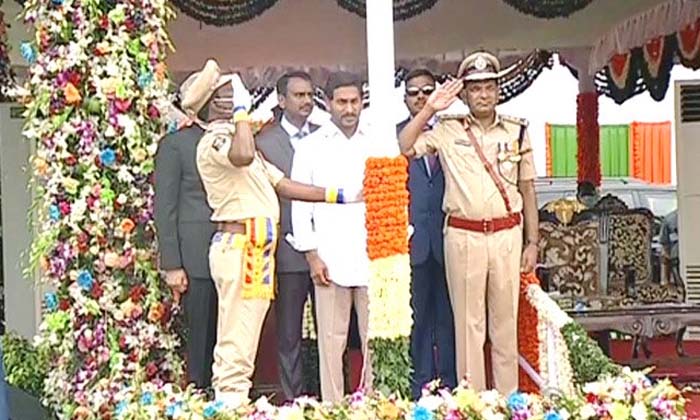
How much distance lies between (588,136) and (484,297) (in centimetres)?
820

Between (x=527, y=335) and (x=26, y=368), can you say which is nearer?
(x=527, y=335)

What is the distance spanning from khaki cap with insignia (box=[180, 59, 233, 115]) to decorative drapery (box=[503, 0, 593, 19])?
5.82 meters

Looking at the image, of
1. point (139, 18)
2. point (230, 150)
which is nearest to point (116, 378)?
point (230, 150)

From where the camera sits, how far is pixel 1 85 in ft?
22.6

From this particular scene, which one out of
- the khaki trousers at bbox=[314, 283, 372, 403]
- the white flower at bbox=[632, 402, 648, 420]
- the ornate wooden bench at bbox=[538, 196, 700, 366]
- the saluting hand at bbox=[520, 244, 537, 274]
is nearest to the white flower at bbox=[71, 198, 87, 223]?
the khaki trousers at bbox=[314, 283, 372, 403]

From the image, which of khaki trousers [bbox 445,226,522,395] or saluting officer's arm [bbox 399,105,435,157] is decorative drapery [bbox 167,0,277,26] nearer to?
khaki trousers [bbox 445,226,522,395]

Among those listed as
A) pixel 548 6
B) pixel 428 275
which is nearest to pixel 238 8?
pixel 548 6

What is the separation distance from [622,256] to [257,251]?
517 centimetres

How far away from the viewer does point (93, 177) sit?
4.45m

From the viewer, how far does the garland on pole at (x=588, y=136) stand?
12.4 m

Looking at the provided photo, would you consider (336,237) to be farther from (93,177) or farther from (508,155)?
(93,177)

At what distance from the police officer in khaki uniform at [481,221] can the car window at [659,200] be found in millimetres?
9053

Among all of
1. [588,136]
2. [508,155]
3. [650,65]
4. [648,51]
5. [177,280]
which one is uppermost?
[648,51]

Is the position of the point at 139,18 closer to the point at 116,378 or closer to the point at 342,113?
the point at 342,113
